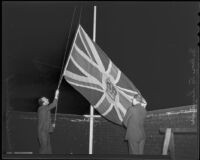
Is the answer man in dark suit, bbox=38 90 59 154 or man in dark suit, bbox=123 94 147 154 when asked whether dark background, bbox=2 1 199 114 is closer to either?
man in dark suit, bbox=123 94 147 154

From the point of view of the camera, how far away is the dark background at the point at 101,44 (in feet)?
28.0

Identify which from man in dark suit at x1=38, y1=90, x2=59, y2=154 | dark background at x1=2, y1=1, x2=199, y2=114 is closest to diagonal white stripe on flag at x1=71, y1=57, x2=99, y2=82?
man in dark suit at x1=38, y1=90, x2=59, y2=154

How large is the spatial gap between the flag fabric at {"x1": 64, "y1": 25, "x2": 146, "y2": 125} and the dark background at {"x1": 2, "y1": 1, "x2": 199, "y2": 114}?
63cm

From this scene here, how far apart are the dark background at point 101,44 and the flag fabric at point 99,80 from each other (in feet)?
2.07

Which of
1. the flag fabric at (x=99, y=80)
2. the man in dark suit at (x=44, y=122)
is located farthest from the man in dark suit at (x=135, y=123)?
the man in dark suit at (x=44, y=122)

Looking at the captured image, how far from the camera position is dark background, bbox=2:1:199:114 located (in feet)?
28.0

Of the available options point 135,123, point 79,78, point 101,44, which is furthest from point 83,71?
point 135,123

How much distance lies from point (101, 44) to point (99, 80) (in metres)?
1.21

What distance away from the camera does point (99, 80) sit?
8.66 meters

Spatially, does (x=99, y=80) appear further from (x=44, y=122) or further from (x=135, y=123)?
(x=135, y=123)

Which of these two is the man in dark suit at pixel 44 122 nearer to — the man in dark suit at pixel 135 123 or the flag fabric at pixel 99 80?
the flag fabric at pixel 99 80

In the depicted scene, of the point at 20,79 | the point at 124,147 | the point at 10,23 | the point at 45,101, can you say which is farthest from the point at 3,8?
the point at 124,147

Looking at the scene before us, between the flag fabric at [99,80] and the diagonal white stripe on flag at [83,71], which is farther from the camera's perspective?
the diagonal white stripe on flag at [83,71]

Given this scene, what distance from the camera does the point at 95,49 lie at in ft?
28.5
